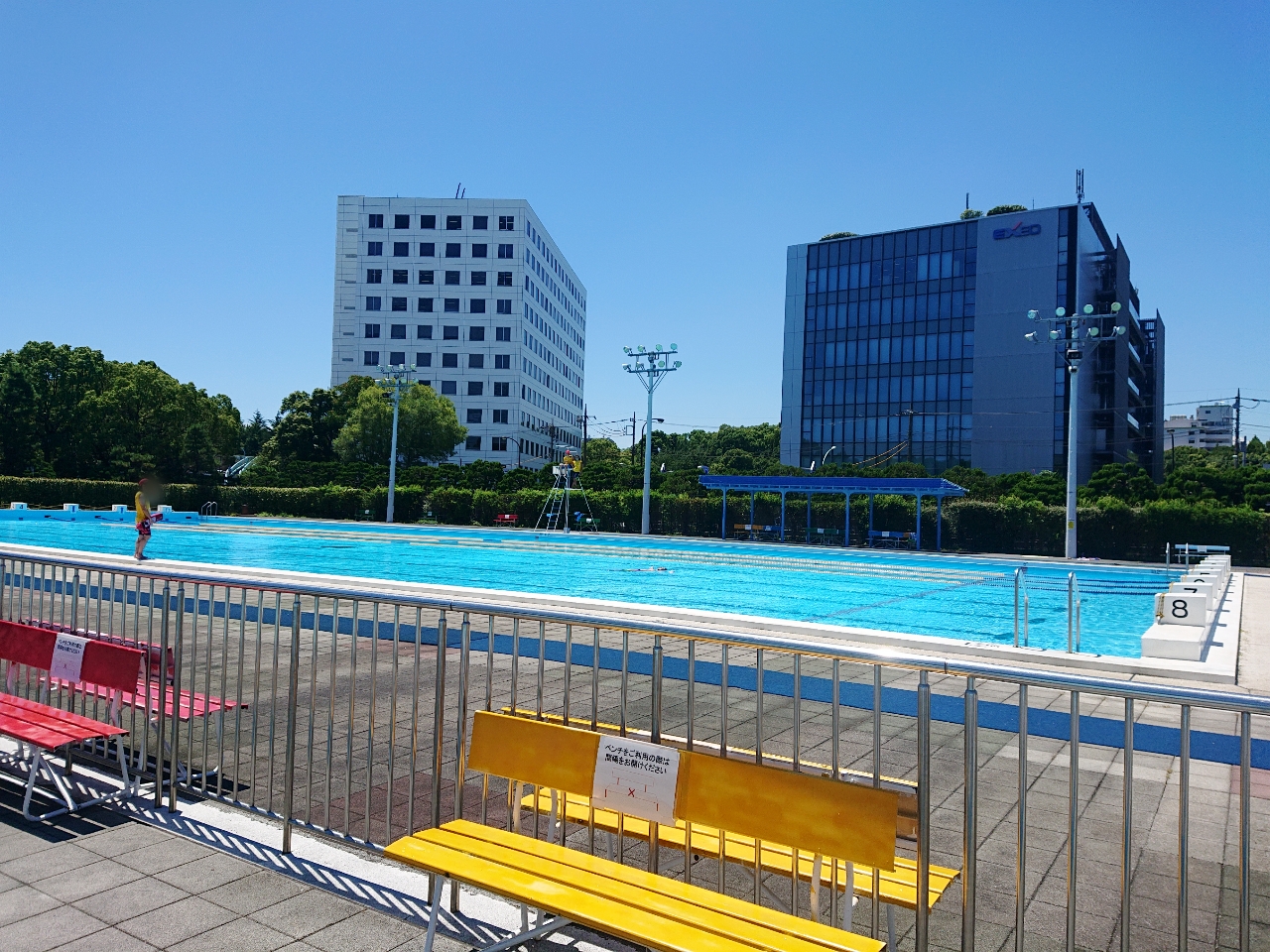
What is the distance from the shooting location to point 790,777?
2.85m

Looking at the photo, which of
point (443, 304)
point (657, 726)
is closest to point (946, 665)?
point (657, 726)

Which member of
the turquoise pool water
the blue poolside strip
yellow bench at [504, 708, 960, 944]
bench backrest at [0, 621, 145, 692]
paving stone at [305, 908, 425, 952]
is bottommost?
the turquoise pool water

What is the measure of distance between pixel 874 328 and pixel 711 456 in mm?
33544

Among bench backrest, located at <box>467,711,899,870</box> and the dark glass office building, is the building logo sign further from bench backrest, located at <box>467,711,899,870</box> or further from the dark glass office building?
bench backrest, located at <box>467,711,899,870</box>

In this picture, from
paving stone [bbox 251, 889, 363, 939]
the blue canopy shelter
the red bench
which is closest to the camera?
paving stone [bbox 251, 889, 363, 939]

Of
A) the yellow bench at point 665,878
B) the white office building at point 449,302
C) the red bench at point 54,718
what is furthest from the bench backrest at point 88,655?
the white office building at point 449,302

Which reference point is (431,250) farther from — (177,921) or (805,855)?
(805,855)

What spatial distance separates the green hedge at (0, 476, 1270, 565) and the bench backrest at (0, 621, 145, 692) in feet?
117

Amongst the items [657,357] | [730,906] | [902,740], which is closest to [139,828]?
[730,906]

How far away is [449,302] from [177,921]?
83169 mm

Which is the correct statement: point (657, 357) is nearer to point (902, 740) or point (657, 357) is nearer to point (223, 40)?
point (223, 40)

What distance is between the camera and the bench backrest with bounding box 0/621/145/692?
480cm

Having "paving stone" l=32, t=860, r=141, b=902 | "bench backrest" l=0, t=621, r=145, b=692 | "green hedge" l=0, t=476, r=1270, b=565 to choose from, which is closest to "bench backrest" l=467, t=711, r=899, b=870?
"paving stone" l=32, t=860, r=141, b=902

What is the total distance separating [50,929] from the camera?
334 cm
